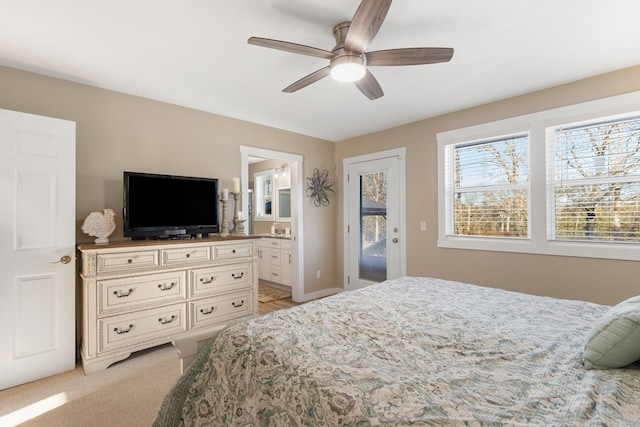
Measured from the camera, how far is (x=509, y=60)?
2.41 m

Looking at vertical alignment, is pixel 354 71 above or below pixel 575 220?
above

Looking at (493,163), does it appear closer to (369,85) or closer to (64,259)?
(369,85)

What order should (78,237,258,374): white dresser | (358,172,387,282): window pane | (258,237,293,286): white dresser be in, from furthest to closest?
1. (258,237,293,286): white dresser
2. (358,172,387,282): window pane
3. (78,237,258,374): white dresser

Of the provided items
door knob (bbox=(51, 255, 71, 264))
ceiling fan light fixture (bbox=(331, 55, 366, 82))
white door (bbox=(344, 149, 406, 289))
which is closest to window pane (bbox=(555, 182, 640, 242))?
white door (bbox=(344, 149, 406, 289))

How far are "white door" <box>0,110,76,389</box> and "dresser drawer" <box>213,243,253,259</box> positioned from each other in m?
1.17

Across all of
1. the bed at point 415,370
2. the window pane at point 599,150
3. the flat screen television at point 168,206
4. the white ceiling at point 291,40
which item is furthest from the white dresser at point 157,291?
the window pane at point 599,150

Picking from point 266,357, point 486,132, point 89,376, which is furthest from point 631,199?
point 89,376

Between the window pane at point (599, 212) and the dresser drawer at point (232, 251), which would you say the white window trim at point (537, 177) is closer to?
the window pane at point (599, 212)

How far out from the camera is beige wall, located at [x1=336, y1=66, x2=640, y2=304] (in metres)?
2.63

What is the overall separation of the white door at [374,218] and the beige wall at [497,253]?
0.46 ft

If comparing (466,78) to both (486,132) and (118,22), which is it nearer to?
(486,132)

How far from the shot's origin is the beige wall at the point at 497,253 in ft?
8.63

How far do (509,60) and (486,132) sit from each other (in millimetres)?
1048

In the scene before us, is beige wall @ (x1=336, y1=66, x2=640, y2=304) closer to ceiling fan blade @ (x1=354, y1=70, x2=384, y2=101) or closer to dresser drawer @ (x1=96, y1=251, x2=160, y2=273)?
ceiling fan blade @ (x1=354, y1=70, x2=384, y2=101)
